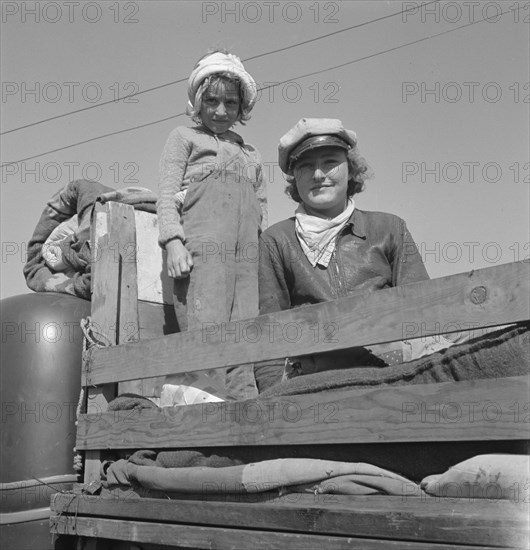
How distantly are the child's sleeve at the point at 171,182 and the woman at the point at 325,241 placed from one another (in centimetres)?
54

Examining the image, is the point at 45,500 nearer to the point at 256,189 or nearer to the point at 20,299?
the point at 20,299

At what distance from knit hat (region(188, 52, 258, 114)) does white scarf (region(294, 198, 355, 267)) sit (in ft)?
3.29

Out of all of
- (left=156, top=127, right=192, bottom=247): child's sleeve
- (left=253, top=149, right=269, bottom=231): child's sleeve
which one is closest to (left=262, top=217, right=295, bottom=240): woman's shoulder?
(left=156, top=127, right=192, bottom=247): child's sleeve

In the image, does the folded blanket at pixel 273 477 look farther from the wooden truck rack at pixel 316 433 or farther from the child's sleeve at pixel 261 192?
the child's sleeve at pixel 261 192

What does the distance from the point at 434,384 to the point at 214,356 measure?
0.87 meters

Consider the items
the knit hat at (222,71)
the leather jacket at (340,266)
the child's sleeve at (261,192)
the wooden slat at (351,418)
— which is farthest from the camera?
the child's sleeve at (261,192)

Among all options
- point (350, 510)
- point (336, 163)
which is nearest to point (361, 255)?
point (336, 163)

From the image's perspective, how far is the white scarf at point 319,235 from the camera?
130 inches

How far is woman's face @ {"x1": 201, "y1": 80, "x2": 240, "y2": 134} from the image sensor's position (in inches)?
160

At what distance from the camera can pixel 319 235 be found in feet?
11.0

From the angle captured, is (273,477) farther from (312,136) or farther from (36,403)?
(36,403)

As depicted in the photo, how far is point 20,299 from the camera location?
412cm

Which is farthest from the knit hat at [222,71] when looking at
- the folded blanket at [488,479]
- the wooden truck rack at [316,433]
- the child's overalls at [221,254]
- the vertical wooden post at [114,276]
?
the folded blanket at [488,479]

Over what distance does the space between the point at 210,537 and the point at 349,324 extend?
0.74 m
